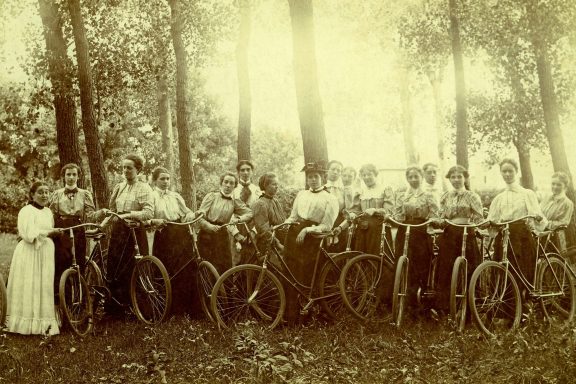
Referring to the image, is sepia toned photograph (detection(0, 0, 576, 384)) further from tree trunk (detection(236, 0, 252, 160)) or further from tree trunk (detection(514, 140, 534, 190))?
tree trunk (detection(514, 140, 534, 190))

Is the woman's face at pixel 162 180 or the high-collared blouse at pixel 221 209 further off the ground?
the woman's face at pixel 162 180

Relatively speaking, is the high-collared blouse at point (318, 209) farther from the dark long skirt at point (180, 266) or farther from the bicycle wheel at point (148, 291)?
the bicycle wheel at point (148, 291)

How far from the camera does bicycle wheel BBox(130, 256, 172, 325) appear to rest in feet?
27.7

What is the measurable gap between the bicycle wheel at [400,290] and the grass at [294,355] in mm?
180

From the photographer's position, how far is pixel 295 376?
5.93m

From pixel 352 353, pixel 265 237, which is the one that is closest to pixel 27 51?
pixel 265 237

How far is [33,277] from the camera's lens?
27.0ft

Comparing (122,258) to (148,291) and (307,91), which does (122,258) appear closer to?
(148,291)

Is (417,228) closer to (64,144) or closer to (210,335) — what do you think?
(210,335)

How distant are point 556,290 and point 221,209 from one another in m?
4.45

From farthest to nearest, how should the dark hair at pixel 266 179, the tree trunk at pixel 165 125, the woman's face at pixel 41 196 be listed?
the tree trunk at pixel 165 125 < the dark hair at pixel 266 179 < the woman's face at pixel 41 196

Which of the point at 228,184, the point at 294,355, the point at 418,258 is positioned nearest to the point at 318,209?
the point at 228,184

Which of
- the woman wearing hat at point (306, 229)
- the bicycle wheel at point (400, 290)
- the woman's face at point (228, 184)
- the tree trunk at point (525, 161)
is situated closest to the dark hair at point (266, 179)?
the woman's face at point (228, 184)

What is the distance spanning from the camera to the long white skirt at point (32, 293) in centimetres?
813
